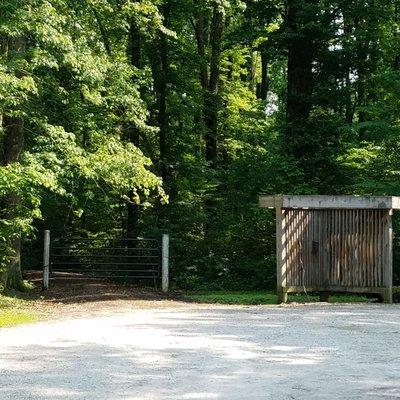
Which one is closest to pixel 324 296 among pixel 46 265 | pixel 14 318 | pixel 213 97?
pixel 14 318

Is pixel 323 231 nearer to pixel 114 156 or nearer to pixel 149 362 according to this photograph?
pixel 114 156

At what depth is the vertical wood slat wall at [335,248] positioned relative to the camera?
1451cm

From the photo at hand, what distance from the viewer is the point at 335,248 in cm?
1471

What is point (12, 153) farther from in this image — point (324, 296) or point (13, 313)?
point (324, 296)

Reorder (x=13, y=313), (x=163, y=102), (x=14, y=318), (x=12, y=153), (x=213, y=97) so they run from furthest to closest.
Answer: (x=213, y=97) → (x=163, y=102) → (x=12, y=153) → (x=13, y=313) → (x=14, y=318)

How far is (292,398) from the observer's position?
5449mm

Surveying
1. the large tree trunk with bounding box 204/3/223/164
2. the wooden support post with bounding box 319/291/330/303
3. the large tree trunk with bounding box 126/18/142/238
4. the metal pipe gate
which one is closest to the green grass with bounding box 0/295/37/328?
the metal pipe gate

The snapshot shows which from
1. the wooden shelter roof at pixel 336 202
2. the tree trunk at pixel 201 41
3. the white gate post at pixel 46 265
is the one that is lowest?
the white gate post at pixel 46 265

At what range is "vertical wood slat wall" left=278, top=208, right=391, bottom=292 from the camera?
47.6 feet

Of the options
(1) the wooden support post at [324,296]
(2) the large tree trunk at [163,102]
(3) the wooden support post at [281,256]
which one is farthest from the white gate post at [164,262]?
(1) the wooden support post at [324,296]

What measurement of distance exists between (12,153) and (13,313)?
496 centimetres

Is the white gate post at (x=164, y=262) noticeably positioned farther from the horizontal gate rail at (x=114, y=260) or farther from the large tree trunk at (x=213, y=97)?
the large tree trunk at (x=213, y=97)

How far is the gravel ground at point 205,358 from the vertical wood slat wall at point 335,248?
2977mm

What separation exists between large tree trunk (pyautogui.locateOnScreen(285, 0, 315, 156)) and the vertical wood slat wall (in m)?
5.36
